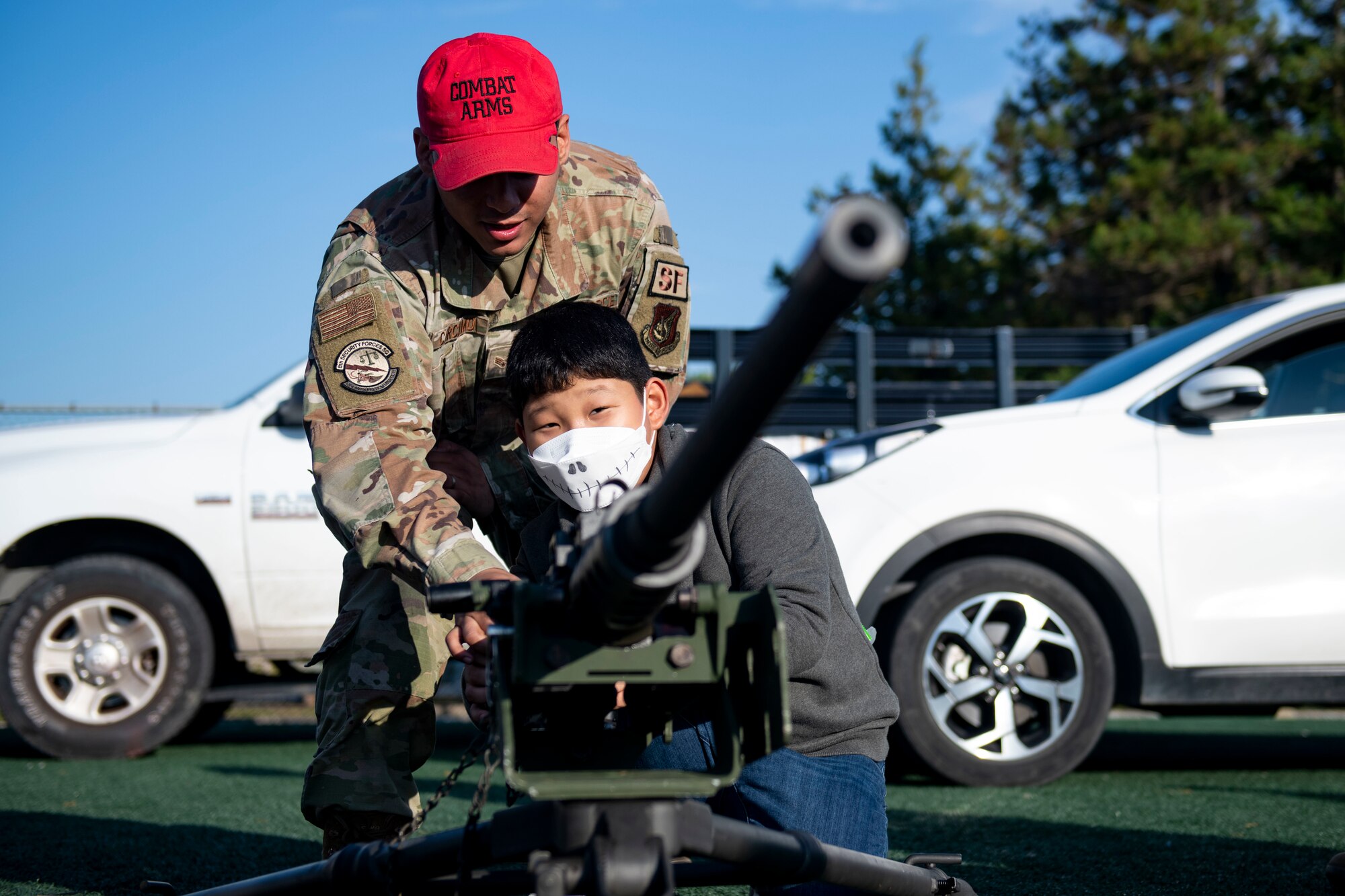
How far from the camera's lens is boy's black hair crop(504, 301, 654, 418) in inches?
92.2

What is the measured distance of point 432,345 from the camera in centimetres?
296

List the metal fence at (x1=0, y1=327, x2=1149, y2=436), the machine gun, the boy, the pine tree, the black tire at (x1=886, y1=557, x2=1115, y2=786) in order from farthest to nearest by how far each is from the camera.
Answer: the pine tree
the metal fence at (x1=0, y1=327, x2=1149, y2=436)
the black tire at (x1=886, y1=557, x2=1115, y2=786)
the boy
the machine gun

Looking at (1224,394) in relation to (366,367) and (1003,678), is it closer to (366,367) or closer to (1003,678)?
(1003,678)

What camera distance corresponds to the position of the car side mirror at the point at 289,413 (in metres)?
6.29

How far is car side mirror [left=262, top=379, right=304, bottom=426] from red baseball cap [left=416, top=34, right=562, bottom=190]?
3.69m

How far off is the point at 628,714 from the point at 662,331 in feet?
5.28

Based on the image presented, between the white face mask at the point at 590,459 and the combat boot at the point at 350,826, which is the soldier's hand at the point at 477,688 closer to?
the white face mask at the point at 590,459

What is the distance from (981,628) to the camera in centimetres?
480

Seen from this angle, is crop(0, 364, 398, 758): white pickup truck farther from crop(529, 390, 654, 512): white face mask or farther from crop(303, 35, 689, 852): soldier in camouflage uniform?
crop(529, 390, 654, 512): white face mask

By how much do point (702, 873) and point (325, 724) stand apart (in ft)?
4.43

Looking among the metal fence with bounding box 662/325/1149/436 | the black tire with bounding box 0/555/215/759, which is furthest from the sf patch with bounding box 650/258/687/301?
the metal fence with bounding box 662/325/1149/436

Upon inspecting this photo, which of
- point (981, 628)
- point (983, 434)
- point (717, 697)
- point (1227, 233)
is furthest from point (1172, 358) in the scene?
point (1227, 233)

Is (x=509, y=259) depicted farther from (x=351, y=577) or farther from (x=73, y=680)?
(x=73, y=680)

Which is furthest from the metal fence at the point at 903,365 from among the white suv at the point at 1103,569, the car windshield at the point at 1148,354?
the white suv at the point at 1103,569
